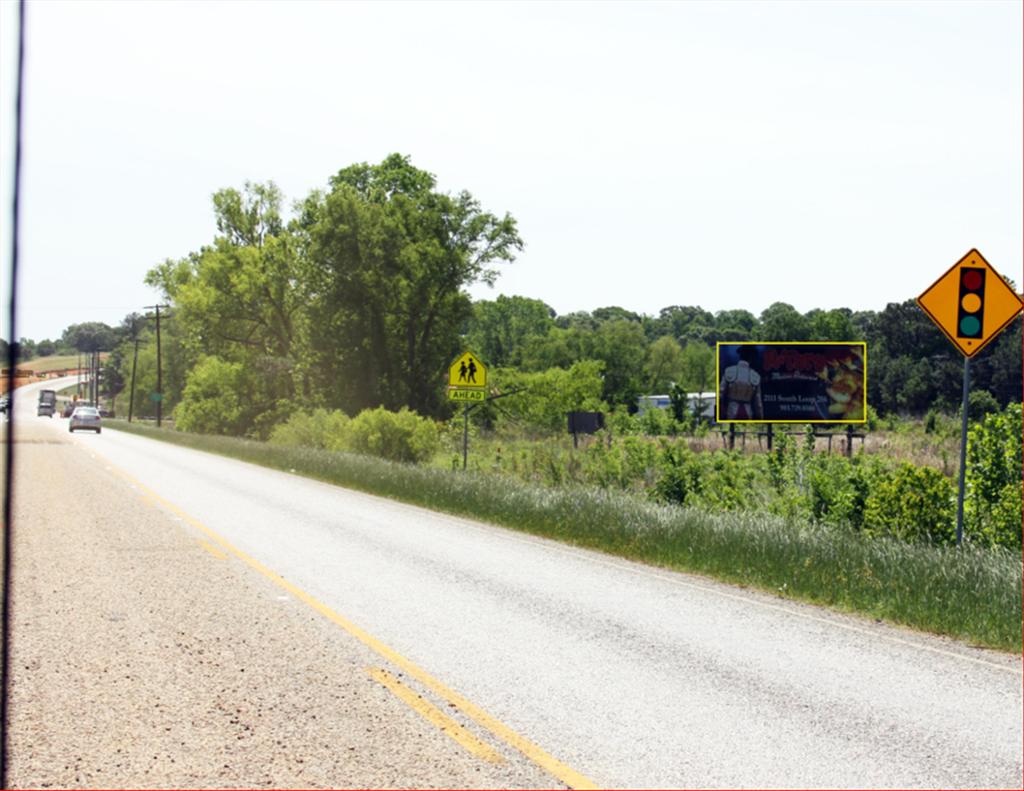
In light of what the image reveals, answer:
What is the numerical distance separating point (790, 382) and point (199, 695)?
136 feet

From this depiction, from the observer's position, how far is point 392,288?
206 ft

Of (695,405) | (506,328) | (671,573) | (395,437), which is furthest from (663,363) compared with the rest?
(671,573)

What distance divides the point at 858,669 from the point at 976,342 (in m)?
6.57

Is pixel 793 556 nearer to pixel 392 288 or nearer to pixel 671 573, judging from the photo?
pixel 671 573

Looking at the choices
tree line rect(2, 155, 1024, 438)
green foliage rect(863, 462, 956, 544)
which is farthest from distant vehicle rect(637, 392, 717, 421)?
green foliage rect(863, 462, 956, 544)

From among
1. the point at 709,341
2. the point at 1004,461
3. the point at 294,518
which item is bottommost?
the point at 294,518

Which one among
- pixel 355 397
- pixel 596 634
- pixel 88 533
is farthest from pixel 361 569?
pixel 355 397

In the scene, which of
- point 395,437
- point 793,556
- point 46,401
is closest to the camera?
point 793,556

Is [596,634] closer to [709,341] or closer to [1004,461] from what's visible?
[1004,461]

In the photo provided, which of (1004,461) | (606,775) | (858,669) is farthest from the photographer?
(1004,461)

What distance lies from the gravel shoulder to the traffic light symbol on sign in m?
8.66

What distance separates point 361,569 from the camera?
13.4 meters

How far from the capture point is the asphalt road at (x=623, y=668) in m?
6.01

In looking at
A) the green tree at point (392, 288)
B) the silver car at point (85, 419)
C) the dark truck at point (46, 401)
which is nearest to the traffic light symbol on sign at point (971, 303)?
the green tree at point (392, 288)
